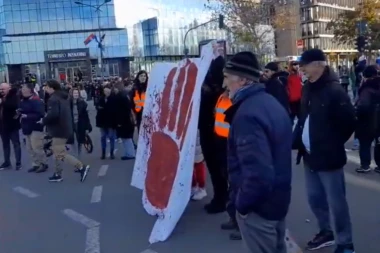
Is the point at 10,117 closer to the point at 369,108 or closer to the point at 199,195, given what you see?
the point at 199,195

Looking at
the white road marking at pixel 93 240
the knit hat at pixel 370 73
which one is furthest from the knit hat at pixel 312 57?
the knit hat at pixel 370 73

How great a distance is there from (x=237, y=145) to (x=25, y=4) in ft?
255

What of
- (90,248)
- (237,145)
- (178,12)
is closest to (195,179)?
(90,248)

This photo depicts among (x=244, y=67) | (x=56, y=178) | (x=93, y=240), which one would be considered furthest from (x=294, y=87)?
(x=244, y=67)

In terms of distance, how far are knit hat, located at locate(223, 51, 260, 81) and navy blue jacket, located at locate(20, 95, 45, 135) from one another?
336 inches

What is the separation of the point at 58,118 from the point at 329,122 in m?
6.24

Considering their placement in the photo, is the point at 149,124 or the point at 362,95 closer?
the point at 149,124

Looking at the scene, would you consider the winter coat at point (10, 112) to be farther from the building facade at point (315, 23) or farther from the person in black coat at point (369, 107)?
the building facade at point (315, 23)

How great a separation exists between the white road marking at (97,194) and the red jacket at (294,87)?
19.1 feet

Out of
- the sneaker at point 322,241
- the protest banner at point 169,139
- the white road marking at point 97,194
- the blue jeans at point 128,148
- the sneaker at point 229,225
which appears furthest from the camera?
the blue jeans at point 128,148

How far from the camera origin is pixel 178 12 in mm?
83938

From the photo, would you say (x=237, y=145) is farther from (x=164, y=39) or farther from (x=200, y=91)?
(x=164, y=39)

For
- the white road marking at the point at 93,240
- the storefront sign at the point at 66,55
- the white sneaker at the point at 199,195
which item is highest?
the storefront sign at the point at 66,55

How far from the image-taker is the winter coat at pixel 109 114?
41.7 ft
